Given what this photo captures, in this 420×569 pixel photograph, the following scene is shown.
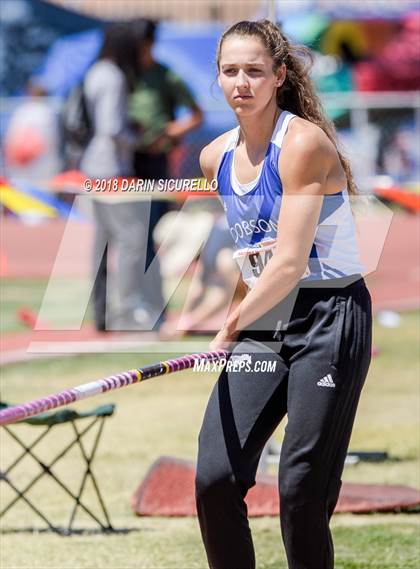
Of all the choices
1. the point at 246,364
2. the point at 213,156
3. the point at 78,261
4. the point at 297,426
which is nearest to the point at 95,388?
the point at 246,364

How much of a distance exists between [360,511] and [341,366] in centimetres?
235

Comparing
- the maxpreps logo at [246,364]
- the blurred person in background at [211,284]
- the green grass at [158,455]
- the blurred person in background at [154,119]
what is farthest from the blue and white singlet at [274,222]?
the blurred person in background at [154,119]

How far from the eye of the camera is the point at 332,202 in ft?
14.7

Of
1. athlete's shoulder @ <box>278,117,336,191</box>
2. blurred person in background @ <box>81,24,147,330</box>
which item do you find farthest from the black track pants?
blurred person in background @ <box>81,24,147,330</box>

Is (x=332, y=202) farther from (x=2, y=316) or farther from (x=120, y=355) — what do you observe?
(x=2, y=316)

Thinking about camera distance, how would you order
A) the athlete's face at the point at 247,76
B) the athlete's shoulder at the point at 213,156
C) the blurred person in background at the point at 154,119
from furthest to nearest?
the blurred person in background at the point at 154,119 → the athlete's shoulder at the point at 213,156 → the athlete's face at the point at 247,76

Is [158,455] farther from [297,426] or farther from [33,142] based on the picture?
[33,142]

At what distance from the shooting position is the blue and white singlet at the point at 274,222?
14.4ft

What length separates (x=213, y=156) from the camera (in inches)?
185

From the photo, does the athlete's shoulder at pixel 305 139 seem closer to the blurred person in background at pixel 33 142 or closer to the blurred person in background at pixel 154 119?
the blurred person in background at pixel 154 119

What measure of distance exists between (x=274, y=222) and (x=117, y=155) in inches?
293

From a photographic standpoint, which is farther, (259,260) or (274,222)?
(259,260)

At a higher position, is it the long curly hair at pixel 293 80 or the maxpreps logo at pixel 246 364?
the long curly hair at pixel 293 80

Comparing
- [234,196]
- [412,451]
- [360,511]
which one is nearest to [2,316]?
[412,451]
